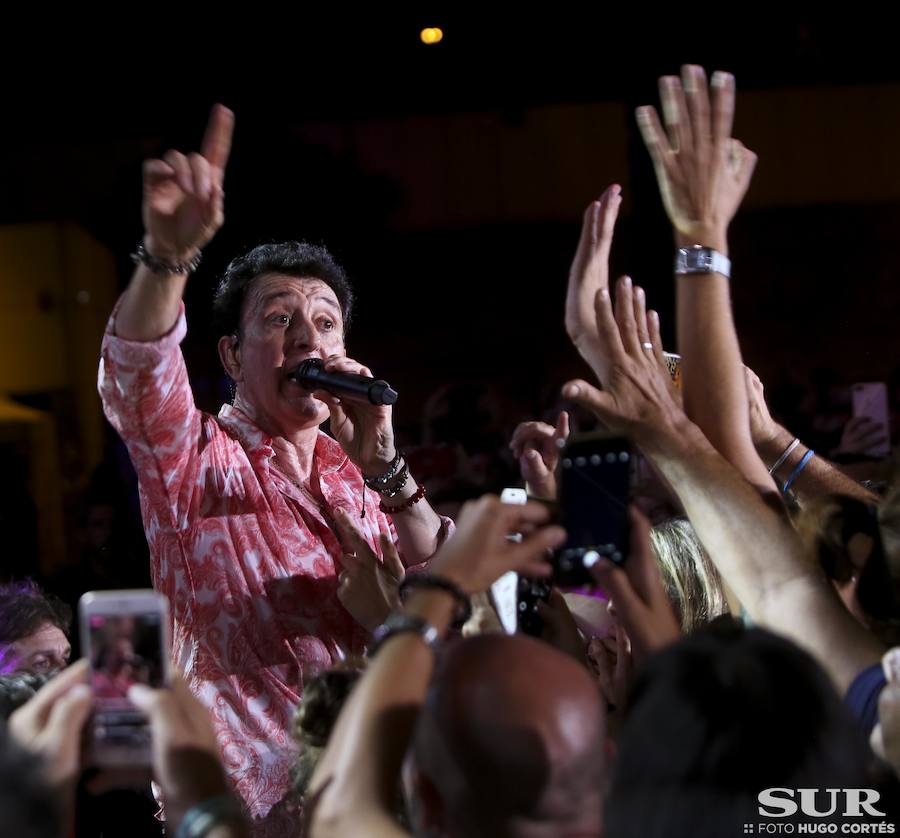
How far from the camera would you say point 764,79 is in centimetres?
536

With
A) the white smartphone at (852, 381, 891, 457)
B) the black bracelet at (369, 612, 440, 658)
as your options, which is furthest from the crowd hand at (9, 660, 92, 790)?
the white smartphone at (852, 381, 891, 457)

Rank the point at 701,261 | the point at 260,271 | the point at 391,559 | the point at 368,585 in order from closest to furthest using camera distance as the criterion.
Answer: the point at 701,261 → the point at 368,585 → the point at 391,559 → the point at 260,271

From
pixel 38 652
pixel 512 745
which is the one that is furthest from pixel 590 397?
pixel 38 652

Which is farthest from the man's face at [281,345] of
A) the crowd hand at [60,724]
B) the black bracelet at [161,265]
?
the crowd hand at [60,724]

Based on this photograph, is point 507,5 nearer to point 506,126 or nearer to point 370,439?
point 506,126

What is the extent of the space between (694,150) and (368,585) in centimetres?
93

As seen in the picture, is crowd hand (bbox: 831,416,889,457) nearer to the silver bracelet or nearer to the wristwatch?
the silver bracelet

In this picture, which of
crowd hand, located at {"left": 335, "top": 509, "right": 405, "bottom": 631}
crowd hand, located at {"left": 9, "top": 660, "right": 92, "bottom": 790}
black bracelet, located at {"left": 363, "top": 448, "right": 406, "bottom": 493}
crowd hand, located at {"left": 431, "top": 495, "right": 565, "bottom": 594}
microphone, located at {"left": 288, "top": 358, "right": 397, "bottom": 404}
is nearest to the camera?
crowd hand, located at {"left": 9, "top": 660, "right": 92, "bottom": 790}

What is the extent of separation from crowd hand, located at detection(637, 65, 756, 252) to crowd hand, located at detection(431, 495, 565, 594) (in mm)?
615

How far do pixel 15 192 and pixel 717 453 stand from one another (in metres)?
5.98

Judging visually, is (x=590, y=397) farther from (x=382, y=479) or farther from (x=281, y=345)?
(x=281, y=345)

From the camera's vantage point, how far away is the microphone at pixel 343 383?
220 cm

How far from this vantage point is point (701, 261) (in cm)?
178

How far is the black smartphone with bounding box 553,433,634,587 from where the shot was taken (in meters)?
1.46
